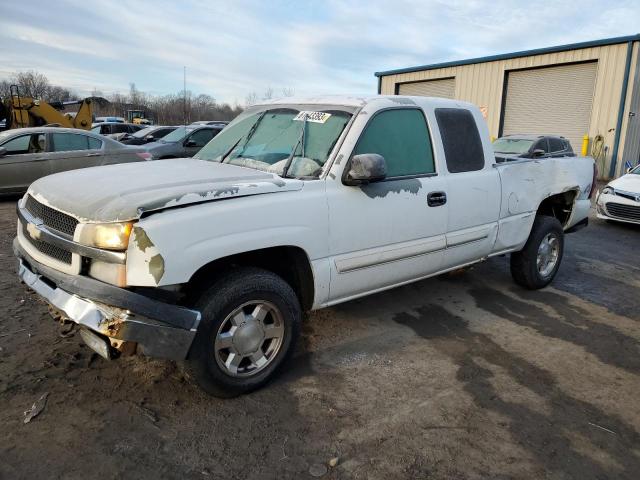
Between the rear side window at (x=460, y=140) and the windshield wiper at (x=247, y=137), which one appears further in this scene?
the rear side window at (x=460, y=140)

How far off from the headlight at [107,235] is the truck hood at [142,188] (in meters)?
0.03

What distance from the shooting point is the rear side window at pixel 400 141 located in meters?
3.63

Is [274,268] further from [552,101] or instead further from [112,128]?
[112,128]

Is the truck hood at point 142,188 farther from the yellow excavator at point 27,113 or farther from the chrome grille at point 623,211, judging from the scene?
the yellow excavator at point 27,113

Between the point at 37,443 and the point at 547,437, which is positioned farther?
the point at 547,437

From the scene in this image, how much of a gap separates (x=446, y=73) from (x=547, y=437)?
22.1 m

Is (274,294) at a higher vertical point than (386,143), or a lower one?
lower

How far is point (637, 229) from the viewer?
944cm

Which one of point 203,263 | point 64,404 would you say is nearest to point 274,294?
point 203,263

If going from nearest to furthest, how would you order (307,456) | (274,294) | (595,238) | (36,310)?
(307,456) < (274,294) < (36,310) < (595,238)

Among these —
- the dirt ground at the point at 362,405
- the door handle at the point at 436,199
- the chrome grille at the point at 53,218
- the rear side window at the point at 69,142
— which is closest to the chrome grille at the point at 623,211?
the dirt ground at the point at 362,405

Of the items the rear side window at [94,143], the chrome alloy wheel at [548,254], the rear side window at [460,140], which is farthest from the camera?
the rear side window at [94,143]

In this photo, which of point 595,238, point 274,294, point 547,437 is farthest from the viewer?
point 595,238

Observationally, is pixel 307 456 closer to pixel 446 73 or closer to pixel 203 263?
pixel 203 263
